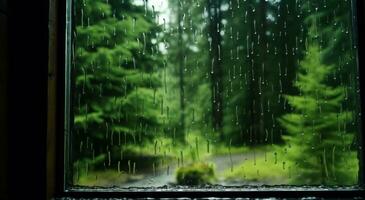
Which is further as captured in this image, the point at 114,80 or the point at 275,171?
the point at 114,80

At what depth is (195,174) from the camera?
997 mm

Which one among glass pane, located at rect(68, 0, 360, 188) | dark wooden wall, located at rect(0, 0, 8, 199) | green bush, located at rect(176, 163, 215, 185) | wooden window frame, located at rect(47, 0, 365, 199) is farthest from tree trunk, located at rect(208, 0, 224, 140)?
dark wooden wall, located at rect(0, 0, 8, 199)

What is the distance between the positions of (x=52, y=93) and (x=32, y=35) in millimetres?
149

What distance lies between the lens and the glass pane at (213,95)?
94 centimetres

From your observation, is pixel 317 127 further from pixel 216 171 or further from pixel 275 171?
pixel 216 171

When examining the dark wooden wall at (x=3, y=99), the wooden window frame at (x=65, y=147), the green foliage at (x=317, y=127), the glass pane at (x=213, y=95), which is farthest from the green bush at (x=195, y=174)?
the dark wooden wall at (x=3, y=99)

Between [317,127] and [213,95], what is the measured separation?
1.20ft

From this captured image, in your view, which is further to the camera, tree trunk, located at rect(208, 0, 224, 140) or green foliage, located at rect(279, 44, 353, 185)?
tree trunk, located at rect(208, 0, 224, 140)

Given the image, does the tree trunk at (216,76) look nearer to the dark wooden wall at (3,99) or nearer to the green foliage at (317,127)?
the green foliage at (317,127)

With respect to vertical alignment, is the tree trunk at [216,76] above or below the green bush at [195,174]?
above

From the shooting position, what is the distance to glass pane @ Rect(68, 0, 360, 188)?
94 centimetres

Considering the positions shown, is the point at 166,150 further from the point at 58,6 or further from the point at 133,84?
the point at 58,6

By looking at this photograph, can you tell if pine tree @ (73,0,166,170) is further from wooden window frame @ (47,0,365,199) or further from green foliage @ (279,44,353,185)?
green foliage @ (279,44,353,185)

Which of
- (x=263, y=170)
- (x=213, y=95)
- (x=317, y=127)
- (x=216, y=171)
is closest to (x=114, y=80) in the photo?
(x=213, y=95)
